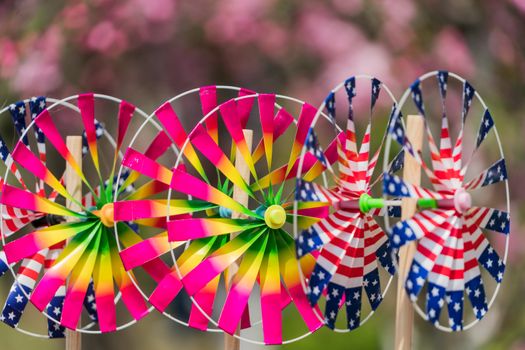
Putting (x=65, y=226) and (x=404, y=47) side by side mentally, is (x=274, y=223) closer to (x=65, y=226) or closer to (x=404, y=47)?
(x=65, y=226)

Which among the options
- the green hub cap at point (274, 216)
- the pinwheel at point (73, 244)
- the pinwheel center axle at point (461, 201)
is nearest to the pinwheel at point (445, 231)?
the pinwheel center axle at point (461, 201)

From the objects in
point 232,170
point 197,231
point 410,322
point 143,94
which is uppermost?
point 143,94

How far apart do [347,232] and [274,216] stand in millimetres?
142

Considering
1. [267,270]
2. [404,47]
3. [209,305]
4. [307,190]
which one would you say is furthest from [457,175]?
[404,47]

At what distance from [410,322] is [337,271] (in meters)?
0.16

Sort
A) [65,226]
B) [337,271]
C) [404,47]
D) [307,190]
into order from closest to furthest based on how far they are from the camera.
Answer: [307,190] < [337,271] < [65,226] < [404,47]

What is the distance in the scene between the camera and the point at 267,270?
1.56 m

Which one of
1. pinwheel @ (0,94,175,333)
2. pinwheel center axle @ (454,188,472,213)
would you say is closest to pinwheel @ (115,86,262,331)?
pinwheel @ (0,94,175,333)

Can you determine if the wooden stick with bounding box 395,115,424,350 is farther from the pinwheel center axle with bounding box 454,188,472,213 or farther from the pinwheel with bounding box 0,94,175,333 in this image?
Result: the pinwheel with bounding box 0,94,175,333

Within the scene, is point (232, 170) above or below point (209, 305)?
above

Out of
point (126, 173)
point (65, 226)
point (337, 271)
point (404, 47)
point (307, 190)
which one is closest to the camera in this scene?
point (307, 190)

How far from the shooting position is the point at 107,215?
1.72 m

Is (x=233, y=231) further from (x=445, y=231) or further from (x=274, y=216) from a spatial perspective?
(x=445, y=231)

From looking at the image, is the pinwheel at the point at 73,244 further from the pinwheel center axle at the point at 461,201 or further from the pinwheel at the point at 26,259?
the pinwheel center axle at the point at 461,201
